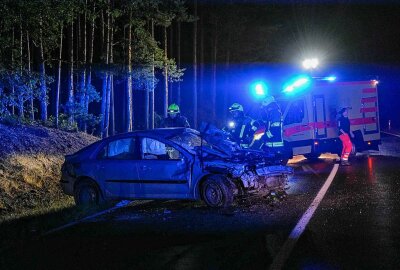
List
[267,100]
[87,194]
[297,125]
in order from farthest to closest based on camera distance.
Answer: [297,125] → [267,100] → [87,194]

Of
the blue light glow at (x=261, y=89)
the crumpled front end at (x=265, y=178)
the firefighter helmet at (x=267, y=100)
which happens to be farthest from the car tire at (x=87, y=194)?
the blue light glow at (x=261, y=89)

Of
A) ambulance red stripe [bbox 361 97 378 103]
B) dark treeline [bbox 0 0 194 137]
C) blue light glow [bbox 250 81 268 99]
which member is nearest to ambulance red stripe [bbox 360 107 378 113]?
ambulance red stripe [bbox 361 97 378 103]

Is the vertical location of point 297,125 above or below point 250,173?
above

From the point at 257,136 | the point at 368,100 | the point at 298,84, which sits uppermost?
the point at 298,84

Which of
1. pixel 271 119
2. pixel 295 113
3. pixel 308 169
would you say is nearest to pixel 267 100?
pixel 271 119

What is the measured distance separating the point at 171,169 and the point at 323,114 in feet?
31.5

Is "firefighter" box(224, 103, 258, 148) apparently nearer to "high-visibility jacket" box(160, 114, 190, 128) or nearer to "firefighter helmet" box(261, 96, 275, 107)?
"high-visibility jacket" box(160, 114, 190, 128)

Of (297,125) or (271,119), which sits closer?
(271,119)

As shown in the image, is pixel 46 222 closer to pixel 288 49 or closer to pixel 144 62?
pixel 144 62

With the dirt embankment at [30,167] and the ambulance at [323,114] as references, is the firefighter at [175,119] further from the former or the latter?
the ambulance at [323,114]

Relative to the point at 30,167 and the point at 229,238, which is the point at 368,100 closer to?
the point at 30,167

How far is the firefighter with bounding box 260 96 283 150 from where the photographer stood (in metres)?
14.3

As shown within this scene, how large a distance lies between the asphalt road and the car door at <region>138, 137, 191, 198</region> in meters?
0.34

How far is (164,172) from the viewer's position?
29.7 feet
